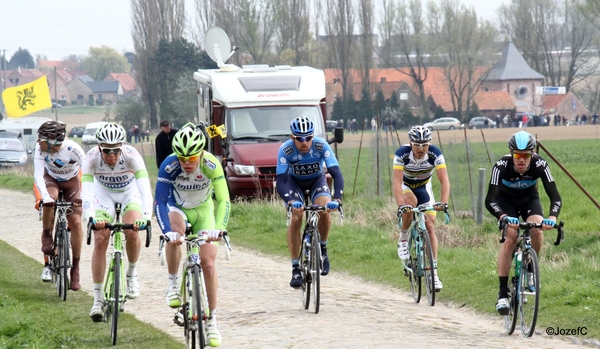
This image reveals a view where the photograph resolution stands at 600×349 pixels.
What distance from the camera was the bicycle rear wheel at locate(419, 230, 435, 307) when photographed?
33.1ft

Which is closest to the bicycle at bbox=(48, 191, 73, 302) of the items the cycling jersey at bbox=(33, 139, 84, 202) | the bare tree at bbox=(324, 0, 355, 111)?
the cycling jersey at bbox=(33, 139, 84, 202)

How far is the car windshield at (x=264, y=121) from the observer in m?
20.8

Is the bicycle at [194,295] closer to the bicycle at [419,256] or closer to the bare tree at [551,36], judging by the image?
the bicycle at [419,256]

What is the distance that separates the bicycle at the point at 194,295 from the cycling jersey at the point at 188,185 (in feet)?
1.62

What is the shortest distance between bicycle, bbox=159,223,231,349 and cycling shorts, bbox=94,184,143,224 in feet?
5.69

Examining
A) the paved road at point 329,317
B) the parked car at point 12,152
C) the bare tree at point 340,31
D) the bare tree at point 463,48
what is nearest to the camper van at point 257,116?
the paved road at point 329,317

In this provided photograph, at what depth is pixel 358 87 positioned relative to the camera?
87.8m

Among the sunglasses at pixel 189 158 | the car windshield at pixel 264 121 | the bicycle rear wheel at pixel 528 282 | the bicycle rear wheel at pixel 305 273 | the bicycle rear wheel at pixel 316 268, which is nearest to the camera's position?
the sunglasses at pixel 189 158

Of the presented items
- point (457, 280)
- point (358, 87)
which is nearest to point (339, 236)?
point (457, 280)

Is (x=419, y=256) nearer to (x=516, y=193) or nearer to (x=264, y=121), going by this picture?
(x=516, y=193)

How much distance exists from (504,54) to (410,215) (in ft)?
341

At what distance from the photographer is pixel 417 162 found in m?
10.6

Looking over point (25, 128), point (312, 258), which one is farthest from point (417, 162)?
point (25, 128)

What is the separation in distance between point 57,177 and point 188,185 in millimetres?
3381
